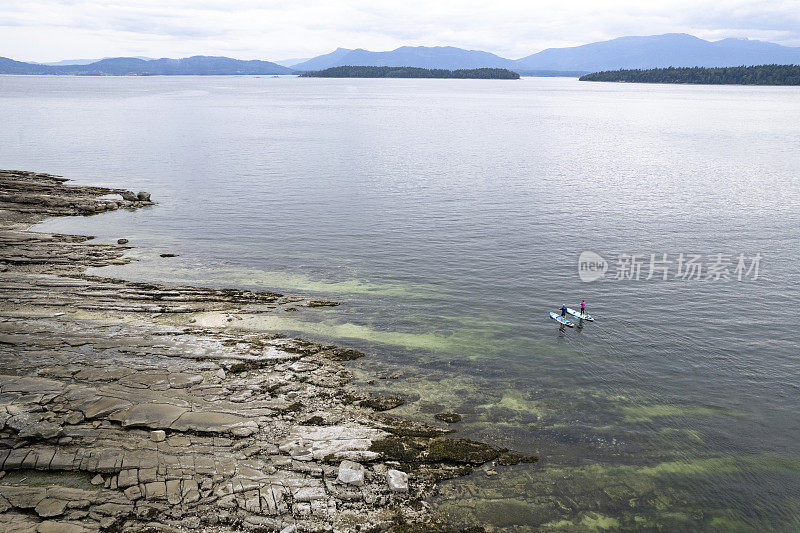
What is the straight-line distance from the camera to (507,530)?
20500 mm

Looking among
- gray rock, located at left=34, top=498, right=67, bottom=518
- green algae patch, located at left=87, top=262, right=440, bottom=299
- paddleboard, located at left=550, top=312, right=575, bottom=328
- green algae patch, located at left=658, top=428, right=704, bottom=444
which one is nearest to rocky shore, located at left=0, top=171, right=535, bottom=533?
gray rock, located at left=34, top=498, right=67, bottom=518

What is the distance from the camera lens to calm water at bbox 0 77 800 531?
23688 mm

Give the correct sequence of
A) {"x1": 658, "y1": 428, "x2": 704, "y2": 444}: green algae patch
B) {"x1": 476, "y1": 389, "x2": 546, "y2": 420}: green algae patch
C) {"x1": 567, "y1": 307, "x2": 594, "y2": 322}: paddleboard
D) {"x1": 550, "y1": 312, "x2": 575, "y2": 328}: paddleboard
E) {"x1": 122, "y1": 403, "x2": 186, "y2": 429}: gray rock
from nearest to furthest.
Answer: {"x1": 122, "y1": 403, "x2": 186, "y2": 429}: gray rock
{"x1": 658, "y1": 428, "x2": 704, "y2": 444}: green algae patch
{"x1": 476, "y1": 389, "x2": 546, "y2": 420}: green algae patch
{"x1": 550, "y1": 312, "x2": 575, "y2": 328}: paddleboard
{"x1": 567, "y1": 307, "x2": 594, "y2": 322}: paddleboard

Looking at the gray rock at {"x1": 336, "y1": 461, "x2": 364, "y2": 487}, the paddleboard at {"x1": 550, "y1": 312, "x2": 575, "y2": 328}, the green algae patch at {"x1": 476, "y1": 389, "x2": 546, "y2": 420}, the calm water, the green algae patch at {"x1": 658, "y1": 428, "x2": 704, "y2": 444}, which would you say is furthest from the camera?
the paddleboard at {"x1": 550, "y1": 312, "x2": 575, "y2": 328}

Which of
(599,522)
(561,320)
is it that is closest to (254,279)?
(561,320)

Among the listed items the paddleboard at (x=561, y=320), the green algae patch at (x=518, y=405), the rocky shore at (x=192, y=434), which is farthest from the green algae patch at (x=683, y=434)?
the paddleboard at (x=561, y=320)

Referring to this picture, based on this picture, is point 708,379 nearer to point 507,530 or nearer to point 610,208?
point 507,530

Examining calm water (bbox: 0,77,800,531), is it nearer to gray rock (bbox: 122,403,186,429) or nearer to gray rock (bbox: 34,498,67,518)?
gray rock (bbox: 122,403,186,429)

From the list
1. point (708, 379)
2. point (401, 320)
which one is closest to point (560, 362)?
point (708, 379)

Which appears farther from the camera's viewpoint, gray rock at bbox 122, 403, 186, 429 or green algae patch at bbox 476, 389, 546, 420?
green algae patch at bbox 476, 389, 546, 420

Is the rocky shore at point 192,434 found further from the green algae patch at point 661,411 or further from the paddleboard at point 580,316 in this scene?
the paddleboard at point 580,316

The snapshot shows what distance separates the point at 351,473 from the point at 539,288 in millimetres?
27162

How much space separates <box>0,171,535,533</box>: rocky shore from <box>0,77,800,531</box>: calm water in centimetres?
234

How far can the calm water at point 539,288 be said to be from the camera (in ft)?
77.7
